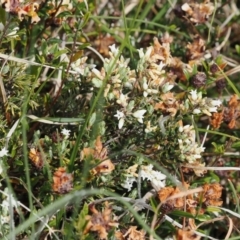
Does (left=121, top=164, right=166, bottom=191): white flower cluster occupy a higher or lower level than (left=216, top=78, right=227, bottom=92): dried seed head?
lower

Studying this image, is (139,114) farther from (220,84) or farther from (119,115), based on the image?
(220,84)

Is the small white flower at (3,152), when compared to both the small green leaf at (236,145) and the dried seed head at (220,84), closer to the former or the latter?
the small green leaf at (236,145)

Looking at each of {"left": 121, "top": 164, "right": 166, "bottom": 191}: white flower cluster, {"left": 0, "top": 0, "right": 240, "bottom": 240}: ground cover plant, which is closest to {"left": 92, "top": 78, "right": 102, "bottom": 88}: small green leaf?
{"left": 0, "top": 0, "right": 240, "bottom": 240}: ground cover plant

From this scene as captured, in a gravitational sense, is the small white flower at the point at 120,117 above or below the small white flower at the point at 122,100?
below

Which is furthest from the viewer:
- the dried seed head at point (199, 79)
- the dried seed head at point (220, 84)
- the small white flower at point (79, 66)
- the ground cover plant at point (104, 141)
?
the dried seed head at point (220, 84)

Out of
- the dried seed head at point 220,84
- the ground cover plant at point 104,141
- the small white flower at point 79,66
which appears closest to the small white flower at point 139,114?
the ground cover plant at point 104,141

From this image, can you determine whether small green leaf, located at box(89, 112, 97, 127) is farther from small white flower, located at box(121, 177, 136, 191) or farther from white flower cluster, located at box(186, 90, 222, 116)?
white flower cluster, located at box(186, 90, 222, 116)

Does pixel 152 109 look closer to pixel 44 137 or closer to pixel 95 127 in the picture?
pixel 95 127

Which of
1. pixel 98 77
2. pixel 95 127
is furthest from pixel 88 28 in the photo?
pixel 95 127
